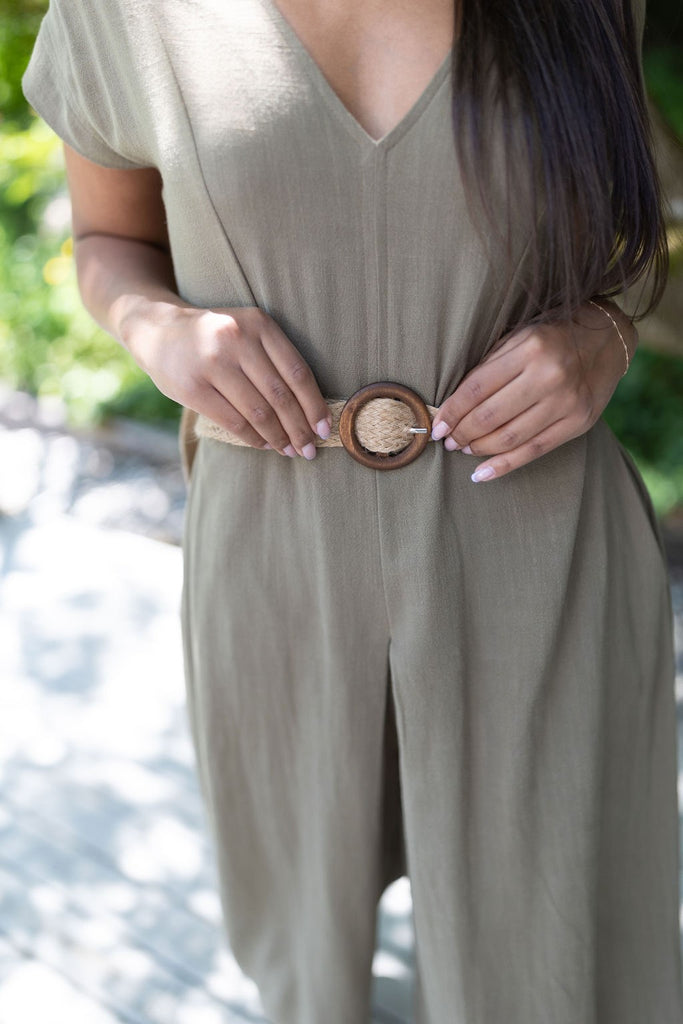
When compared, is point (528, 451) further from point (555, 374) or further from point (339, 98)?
point (339, 98)

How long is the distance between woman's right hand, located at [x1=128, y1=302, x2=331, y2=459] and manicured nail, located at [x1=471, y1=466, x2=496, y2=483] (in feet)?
0.55

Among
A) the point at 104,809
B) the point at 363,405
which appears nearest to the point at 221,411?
the point at 363,405

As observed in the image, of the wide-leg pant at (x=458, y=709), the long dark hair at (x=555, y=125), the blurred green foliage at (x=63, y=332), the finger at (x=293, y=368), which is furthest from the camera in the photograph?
the blurred green foliage at (x=63, y=332)

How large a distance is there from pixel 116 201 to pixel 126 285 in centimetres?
12

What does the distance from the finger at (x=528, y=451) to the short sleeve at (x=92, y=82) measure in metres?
0.50

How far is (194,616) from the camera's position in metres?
1.29

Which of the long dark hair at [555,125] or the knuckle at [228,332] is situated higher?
the long dark hair at [555,125]

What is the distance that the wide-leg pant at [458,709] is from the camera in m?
1.11

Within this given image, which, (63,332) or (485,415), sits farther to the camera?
(63,332)

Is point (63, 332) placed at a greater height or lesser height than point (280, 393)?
lesser

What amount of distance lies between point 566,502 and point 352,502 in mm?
245

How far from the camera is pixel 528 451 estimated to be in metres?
1.03

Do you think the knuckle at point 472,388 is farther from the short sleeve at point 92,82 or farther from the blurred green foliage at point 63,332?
the blurred green foliage at point 63,332

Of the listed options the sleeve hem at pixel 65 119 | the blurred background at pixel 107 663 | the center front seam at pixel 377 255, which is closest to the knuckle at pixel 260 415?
the center front seam at pixel 377 255
